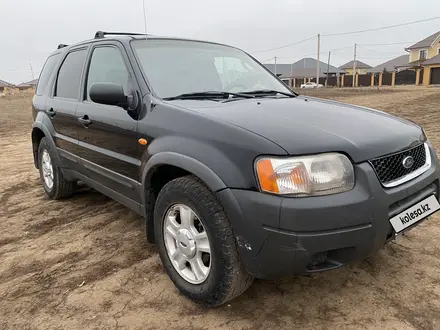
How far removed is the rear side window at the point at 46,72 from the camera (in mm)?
4732

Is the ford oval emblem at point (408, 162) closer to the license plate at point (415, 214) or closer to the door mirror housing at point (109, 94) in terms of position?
the license plate at point (415, 214)

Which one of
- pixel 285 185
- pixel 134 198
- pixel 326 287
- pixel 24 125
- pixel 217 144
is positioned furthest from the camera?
pixel 24 125

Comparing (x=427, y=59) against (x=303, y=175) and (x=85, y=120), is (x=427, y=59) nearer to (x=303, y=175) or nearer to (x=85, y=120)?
(x=85, y=120)

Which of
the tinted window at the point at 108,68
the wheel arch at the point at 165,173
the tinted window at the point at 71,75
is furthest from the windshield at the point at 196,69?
the tinted window at the point at 71,75

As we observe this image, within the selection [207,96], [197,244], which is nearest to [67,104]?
[207,96]

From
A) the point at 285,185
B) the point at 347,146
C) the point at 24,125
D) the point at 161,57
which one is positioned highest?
the point at 161,57

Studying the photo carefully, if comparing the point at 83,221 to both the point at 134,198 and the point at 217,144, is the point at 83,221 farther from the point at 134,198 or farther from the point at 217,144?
the point at 217,144

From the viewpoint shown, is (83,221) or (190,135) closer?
(190,135)

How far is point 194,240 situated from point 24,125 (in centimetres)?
1323

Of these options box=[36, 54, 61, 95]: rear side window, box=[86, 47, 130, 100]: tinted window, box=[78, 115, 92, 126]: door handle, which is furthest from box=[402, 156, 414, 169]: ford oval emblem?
box=[36, 54, 61, 95]: rear side window

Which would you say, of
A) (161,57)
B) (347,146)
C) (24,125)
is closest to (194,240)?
(347,146)

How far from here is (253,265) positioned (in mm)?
2166

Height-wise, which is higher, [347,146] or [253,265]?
[347,146]

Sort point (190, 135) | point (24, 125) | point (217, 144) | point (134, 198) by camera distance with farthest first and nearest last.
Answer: point (24, 125)
point (134, 198)
point (190, 135)
point (217, 144)
